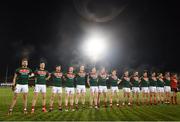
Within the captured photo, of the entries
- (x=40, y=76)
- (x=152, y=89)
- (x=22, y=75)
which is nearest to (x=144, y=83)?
(x=152, y=89)

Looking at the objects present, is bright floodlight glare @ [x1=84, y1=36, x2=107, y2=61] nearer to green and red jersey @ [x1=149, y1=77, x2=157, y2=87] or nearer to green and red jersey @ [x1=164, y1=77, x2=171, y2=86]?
green and red jersey @ [x1=164, y1=77, x2=171, y2=86]

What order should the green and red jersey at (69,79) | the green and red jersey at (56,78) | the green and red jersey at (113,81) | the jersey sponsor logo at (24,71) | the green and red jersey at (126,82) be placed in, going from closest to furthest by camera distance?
the jersey sponsor logo at (24,71)
the green and red jersey at (56,78)
the green and red jersey at (69,79)
the green and red jersey at (113,81)
the green and red jersey at (126,82)

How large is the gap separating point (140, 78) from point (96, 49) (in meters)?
42.7

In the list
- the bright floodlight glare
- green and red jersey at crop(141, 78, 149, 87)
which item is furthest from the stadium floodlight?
green and red jersey at crop(141, 78, 149, 87)

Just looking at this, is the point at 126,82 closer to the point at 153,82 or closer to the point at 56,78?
the point at 153,82

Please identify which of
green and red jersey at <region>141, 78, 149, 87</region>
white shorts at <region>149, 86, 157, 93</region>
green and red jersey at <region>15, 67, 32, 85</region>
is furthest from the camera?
white shorts at <region>149, 86, 157, 93</region>

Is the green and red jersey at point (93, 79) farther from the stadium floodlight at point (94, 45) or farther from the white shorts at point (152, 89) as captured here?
the stadium floodlight at point (94, 45)

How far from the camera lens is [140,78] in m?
19.8

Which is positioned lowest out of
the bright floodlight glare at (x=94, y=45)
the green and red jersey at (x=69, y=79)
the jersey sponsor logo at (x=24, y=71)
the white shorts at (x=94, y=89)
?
the white shorts at (x=94, y=89)

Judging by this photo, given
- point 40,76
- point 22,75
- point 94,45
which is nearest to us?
point 22,75

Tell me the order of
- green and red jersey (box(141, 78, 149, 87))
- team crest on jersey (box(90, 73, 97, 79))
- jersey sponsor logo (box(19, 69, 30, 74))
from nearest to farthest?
jersey sponsor logo (box(19, 69, 30, 74)), team crest on jersey (box(90, 73, 97, 79)), green and red jersey (box(141, 78, 149, 87))

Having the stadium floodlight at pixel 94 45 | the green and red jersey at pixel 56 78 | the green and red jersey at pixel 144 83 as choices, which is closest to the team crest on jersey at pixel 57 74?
the green and red jersey at pixel 56 78

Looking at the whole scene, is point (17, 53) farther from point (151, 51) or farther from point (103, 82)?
point (103, 82)

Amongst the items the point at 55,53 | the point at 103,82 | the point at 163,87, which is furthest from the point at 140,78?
the point at 55,53
